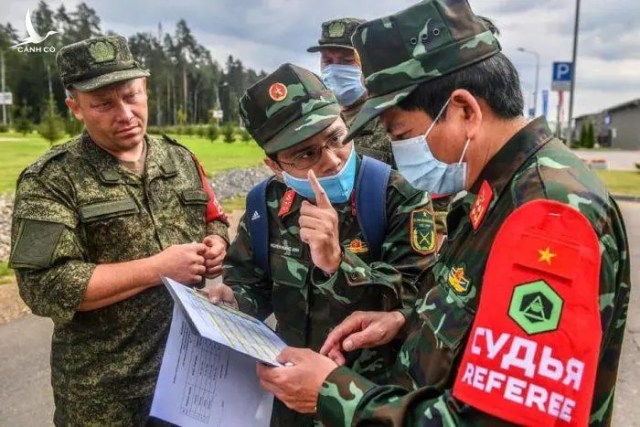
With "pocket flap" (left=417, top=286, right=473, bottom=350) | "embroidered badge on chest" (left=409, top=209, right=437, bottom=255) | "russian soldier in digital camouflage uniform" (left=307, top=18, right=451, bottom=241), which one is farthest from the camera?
"russian soldier in digital camouflage uniform" (left=307, top=18, right=451, bottom=241)

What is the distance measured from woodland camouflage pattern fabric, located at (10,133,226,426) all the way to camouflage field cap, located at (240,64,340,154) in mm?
564

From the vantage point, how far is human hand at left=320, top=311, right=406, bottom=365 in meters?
1.58

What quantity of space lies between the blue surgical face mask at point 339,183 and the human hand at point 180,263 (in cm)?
47

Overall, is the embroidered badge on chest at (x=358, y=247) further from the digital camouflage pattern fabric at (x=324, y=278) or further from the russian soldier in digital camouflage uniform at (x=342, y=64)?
the russian soldier in digital camouflage uniform at (x=342, y=64)

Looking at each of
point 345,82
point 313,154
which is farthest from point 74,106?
point 345,82

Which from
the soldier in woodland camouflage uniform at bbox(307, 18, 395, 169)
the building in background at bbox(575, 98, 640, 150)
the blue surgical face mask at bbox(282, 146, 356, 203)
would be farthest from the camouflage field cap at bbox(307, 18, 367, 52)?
the building in background at bbox(575, 98, 640, 150)

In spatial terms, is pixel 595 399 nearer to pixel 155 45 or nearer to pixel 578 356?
pixel 578 356

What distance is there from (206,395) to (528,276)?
2.95 feet

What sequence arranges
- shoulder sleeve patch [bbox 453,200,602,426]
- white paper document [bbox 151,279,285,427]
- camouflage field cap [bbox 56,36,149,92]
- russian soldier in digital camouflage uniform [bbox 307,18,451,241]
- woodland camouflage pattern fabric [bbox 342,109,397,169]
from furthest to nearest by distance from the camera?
russian soldier in digital camouflage uniform [bbox 307,18,451,241] → woodland camouflage pattern fabric [bbox 342,109,397,169] → camouflage field cap [bbox 56,36,149,92] → white paper document [bbox 151,279,285,427] → shoulder sleeve patch [bbox 453,200,602,426]

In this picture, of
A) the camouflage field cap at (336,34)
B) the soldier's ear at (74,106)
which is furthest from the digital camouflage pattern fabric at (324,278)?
the camouflage field cap at (336,34)

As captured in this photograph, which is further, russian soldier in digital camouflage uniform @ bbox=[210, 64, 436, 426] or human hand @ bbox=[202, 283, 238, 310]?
human hand @ bbox=[202, 283, 238, 310]

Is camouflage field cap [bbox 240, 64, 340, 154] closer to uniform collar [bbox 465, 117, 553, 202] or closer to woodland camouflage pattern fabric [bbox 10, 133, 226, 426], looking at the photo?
woodland camouflage pattern fabric [bbox 10, 133, 226, 426]

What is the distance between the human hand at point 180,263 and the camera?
6.63 feet

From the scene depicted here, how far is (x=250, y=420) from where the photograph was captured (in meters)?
1.60
